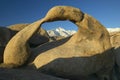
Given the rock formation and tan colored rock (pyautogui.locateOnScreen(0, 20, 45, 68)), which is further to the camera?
the rock formation

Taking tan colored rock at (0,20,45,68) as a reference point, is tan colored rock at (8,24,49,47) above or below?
below

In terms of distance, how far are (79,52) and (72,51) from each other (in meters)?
0.38

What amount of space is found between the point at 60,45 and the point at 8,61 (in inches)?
123

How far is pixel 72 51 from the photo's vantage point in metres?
15.4

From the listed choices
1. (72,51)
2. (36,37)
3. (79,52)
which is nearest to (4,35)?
(36,37)

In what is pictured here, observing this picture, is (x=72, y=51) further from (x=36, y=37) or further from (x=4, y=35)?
(x=4, y=35)

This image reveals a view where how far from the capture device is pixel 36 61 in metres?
15.0

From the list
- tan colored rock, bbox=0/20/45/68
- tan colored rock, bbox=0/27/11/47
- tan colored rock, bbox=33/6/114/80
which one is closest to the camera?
tan colored rock, bbox=0/20/45/68

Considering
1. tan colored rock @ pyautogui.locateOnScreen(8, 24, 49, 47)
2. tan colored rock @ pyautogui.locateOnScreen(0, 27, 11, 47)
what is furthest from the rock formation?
tan colored rock @ pyautogui.locateOnScreen(0, 27, 11, 47)

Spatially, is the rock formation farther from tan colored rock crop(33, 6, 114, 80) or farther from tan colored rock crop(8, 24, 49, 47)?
tan colored rock crop(8, 24, 49, 47)

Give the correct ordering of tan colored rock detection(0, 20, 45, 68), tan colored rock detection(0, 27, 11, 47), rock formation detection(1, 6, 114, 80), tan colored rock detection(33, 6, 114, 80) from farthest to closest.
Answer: tan colored rock detection(0, 27, 11, 47), tan colored rock detection(33, 6, 114, 80), rock formation detection(1, 6, 114, 80), tan colored rock detection(0, 20, 45, 68)

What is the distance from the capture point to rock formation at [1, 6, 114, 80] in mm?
14684

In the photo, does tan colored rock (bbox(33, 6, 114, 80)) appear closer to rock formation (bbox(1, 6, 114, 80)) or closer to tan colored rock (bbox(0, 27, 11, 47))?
rock formation (bbox(1, 6, 114, 80))

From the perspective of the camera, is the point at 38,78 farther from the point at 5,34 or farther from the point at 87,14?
the point at 5,34
